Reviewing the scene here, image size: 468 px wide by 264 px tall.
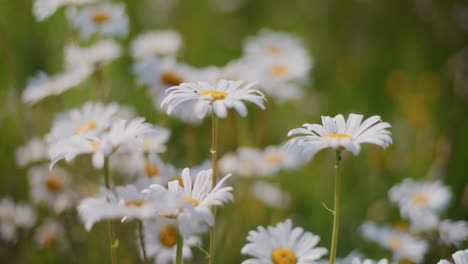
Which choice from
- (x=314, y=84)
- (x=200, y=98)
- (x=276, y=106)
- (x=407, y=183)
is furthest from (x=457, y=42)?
(x=200, y=98)

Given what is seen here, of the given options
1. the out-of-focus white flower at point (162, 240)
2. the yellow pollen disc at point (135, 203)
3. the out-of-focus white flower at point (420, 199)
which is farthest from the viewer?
the out-of-focus white flower at point (420, 199)

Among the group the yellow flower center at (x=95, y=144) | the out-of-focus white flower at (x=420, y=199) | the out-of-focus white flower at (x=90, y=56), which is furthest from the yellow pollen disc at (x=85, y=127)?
the out-of-focus white flower at (x=420, y=199)

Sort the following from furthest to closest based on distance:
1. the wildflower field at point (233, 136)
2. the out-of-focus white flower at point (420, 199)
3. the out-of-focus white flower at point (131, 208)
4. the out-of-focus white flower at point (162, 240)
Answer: the out-of-focus white flower at point (420, 199) < the out-of-focus white flower at point (162, 240) < the wildflower field at point (233, 136) < the out-of-focus white flower at point (131, 208)

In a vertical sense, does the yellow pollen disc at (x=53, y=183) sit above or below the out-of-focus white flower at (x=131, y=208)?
above

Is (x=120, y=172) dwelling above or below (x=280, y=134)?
below

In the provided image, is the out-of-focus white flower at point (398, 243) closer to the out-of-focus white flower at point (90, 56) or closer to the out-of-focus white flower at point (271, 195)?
the out-of-focus white flower at point (271, 195)

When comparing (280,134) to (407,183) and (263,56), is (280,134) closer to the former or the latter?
(263,56)

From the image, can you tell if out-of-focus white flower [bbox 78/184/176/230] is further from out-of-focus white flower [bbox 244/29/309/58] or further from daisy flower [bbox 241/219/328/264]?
out-of-focus white flower [bbox 244/29/309/58]
